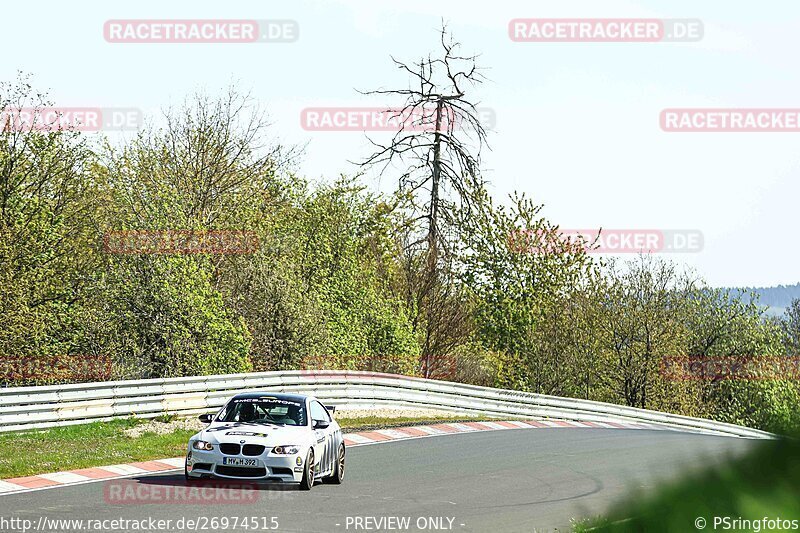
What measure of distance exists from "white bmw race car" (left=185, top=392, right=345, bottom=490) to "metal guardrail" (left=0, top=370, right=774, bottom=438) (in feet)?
25.5

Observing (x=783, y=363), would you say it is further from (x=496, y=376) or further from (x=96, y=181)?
(x=96, y=181)

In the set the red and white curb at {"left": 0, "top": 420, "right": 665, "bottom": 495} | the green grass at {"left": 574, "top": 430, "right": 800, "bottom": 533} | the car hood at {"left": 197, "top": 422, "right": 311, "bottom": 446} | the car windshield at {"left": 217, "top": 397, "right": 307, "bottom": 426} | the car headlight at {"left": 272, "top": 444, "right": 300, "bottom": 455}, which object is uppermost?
the green grass at {"left": 574, "top": 430, "right": 800, "bottom": 533}

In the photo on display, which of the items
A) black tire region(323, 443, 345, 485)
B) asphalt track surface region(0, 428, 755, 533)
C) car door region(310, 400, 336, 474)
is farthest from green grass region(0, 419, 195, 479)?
black tire region(323, 443, 345, 485)

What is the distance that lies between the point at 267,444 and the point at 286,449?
28 centimetres

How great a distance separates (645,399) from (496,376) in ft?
27.1

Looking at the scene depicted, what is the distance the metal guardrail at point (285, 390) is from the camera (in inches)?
901

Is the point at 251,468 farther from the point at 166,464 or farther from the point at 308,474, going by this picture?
the point at 166,464

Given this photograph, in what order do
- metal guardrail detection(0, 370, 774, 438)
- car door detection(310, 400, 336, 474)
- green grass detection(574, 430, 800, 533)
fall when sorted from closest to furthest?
1. green grass detection(574, 430, 800, 533)
2. car door detection(310, 400, 336, 474)
3. metal guardrail detection(0, 370, 774, 438)

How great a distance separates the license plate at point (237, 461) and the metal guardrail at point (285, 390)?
860cm

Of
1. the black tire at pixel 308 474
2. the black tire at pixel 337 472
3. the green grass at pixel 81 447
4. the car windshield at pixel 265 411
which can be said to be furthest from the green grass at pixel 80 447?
the black tire at pixel 308 474

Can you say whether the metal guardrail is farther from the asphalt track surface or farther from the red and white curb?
the asphalt track surface

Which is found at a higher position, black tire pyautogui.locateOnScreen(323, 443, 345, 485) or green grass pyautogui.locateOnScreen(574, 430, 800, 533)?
green grass pyautogui.locateOnScreen(574, 430, 800, 533)

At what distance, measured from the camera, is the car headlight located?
50.3 ft

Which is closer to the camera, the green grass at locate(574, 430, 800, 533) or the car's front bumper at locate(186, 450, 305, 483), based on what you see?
the green grass at locate(574, 430, 800, 533)
